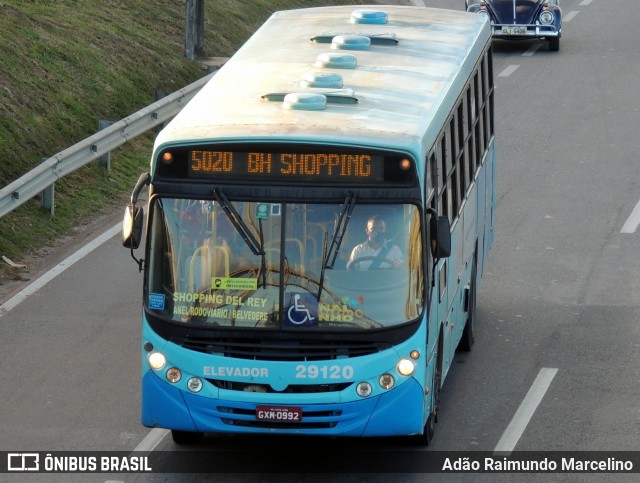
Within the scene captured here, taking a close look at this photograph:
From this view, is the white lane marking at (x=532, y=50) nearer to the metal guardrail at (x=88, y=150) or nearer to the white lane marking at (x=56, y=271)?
the metal guardrail at (x=88, y=150)

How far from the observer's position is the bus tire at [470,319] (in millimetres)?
14438

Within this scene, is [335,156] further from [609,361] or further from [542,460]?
[609,361]

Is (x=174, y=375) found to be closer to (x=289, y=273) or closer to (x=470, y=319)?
(x=289, y=273)

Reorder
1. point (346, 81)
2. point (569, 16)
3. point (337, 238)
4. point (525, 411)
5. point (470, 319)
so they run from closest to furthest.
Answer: point (337, 238), point (346, 81), point (525, 411), point (470, 319), point (569, 16)

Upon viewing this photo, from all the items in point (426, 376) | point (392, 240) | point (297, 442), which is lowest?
point (297, 442)

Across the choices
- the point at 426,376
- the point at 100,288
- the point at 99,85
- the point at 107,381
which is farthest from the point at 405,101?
the point at 99,85

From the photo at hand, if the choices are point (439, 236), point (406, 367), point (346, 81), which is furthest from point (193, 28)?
point (406, 367)

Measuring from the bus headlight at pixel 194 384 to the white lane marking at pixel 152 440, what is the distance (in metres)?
1.22

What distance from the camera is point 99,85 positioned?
75.2ft

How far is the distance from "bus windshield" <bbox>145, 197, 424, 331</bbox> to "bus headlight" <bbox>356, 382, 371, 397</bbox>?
0.40 m

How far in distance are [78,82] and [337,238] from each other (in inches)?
500

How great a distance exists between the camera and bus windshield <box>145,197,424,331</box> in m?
10.6

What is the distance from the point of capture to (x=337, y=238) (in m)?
10.6

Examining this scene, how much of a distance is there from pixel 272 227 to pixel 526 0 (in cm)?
2241
